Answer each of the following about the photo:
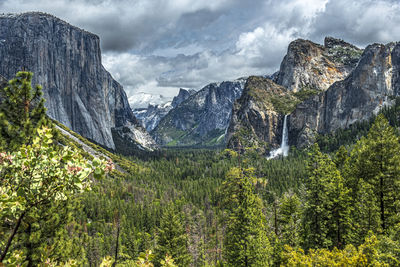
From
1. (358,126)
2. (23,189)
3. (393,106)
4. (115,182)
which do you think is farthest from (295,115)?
(23,189)

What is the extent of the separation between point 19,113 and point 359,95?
18581cm

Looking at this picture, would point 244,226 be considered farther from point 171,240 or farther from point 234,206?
point 171,240

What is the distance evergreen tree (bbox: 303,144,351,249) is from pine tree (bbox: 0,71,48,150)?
920 inches

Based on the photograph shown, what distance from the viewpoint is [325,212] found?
23250 millimetres

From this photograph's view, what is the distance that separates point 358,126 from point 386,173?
149 m

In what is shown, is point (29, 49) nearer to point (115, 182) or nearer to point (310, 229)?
point (115, 182)

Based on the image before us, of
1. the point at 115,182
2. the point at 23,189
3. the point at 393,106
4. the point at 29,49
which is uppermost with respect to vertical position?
the point at 29,49

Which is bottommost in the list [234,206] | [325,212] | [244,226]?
[244,226]

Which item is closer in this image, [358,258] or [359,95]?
[358,258]

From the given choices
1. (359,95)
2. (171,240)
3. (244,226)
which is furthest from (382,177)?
(359,95)

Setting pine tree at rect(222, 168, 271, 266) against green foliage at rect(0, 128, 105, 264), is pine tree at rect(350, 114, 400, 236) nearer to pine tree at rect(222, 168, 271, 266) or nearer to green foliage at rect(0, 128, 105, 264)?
pine tree at rect(222, 168, 271, 266)

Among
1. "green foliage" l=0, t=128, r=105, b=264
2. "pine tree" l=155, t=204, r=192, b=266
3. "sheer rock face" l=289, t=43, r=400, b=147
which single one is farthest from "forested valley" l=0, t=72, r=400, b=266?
"sheer rock face" l=289, t=43, r=400, b=147

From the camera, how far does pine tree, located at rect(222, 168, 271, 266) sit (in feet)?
70.0

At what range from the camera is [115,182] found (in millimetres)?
142125
